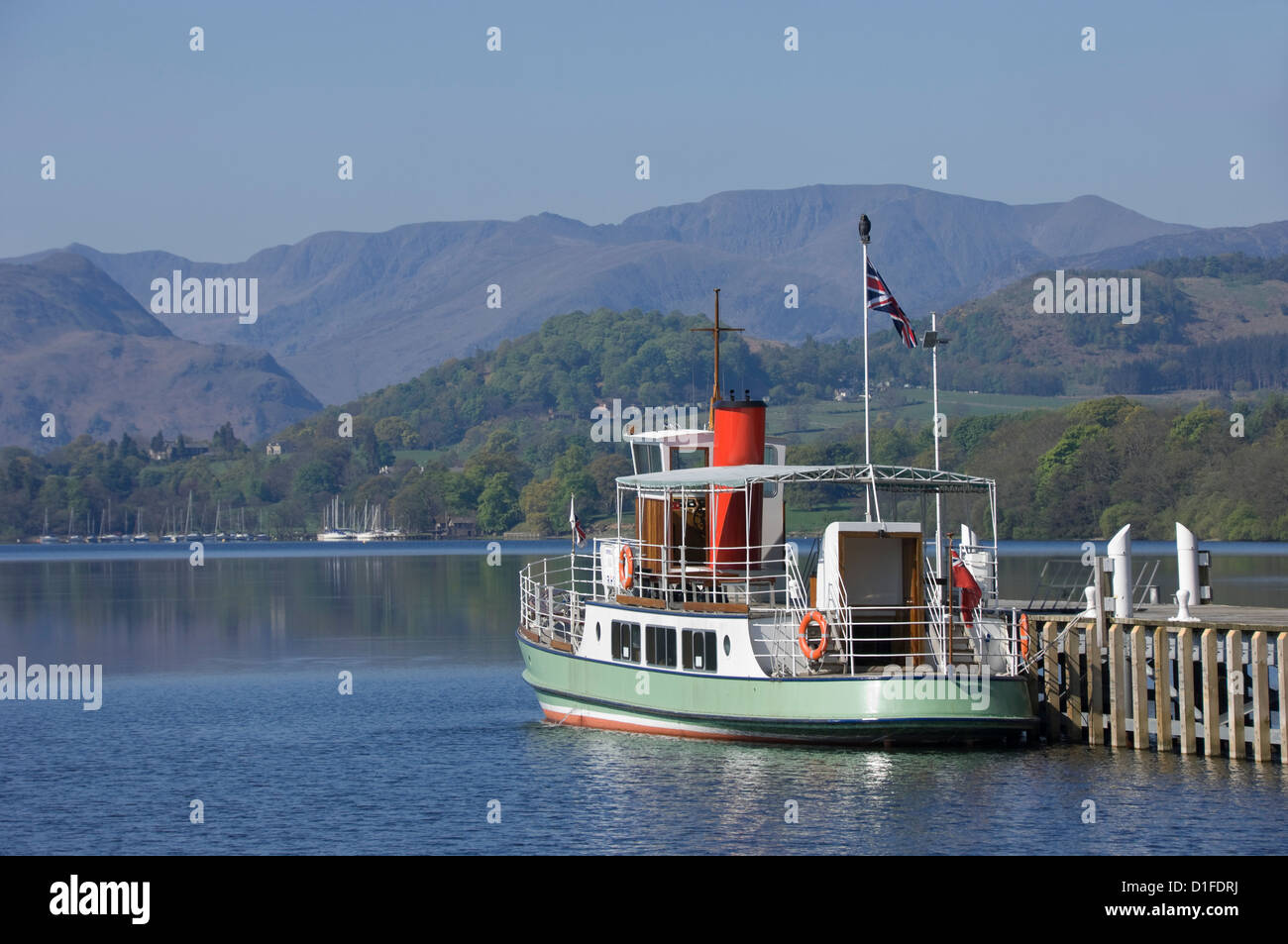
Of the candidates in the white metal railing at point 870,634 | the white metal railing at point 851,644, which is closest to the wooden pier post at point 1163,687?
the white metal railing at point 870,634

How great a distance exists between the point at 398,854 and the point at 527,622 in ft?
63.0

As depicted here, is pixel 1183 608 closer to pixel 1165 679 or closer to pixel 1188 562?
pixel 1165 679

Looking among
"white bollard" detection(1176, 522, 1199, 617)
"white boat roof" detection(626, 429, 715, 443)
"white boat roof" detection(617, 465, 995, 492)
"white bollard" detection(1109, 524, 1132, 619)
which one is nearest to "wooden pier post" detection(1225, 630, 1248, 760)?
"white bollard" detection(1109, 524, 1132, 619)

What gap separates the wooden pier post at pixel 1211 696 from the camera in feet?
110

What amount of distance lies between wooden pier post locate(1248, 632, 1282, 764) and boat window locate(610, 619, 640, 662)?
14.1 meters

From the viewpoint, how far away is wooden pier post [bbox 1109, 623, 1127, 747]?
35375mm

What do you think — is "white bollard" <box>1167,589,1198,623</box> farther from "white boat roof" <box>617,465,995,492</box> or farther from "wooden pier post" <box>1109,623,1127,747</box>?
"white boat roof" <box>617,465,995,492</box>

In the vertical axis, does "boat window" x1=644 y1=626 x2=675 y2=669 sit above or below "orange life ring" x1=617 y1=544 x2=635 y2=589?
below

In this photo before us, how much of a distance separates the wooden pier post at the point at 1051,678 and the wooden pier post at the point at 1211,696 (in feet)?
11.8

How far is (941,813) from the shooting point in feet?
101

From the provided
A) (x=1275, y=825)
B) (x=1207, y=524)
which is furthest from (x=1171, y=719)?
(x=1207, y=524)

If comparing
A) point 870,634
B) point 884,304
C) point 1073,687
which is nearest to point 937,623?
point 870,634
